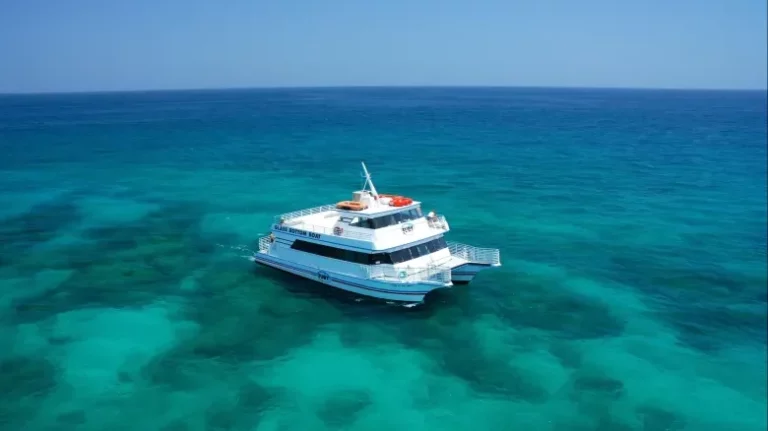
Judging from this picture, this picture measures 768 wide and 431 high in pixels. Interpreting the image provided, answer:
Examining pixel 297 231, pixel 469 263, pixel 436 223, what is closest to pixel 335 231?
pixel 297 231

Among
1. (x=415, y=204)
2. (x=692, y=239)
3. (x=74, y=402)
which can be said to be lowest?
(x=74, y=402)

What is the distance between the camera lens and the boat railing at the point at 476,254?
3688 cm

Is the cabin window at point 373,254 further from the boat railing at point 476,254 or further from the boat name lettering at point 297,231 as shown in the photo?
the boat railing at point 476,254

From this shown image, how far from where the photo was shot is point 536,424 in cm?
2373

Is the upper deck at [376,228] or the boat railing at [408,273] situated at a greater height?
the upper deck at [376,228]

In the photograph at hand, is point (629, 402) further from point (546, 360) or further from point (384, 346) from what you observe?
point (384, 346)

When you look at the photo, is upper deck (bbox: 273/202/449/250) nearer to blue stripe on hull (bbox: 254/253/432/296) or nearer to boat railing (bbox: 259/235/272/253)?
blue stripe on hull (bbox: 254/253/432/296)

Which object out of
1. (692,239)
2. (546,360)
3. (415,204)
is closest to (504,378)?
(546,360)

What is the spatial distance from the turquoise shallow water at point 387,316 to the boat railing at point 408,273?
2.12m

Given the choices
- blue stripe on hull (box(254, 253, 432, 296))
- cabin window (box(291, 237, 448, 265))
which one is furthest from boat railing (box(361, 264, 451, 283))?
blue stripe on hull (box(254, 253, 432, 296))

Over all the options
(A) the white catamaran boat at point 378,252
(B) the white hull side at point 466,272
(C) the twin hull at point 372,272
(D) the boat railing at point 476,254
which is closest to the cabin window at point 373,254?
(A) the white catamaran boat at point 378,252

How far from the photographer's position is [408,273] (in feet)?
112

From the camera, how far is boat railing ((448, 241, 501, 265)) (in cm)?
3688

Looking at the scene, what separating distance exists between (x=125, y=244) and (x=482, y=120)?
453ft
